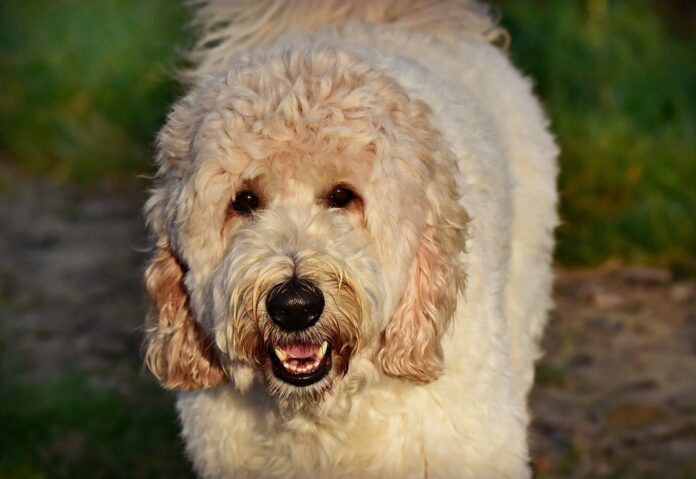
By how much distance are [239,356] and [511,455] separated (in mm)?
900

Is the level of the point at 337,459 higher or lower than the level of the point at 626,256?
higher

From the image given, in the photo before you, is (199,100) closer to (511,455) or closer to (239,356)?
(239,356)

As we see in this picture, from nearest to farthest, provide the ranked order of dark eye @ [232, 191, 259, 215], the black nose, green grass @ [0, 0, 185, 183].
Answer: the black nose
dark eye @ [232, 191, 259, 215]
green grass @ [0, 0, 185, 183]

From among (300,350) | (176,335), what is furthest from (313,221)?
(176,335)

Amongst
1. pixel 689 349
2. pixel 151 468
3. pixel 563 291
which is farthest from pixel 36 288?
pixel 689 349

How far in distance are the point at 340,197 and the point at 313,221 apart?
0.47 ft

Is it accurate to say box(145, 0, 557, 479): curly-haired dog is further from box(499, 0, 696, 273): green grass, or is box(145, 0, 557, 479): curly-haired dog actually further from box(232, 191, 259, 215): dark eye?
box(499, 0, 696, 273): green grass

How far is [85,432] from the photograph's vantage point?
6.29 meters

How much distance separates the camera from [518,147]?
5.21m

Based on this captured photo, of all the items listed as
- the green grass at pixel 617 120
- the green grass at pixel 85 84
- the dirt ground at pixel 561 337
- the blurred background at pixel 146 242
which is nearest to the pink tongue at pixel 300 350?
the blurred background at pixel 146 242

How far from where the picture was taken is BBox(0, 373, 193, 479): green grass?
590cm

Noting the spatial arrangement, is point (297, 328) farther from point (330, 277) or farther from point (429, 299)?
point (429, 299)

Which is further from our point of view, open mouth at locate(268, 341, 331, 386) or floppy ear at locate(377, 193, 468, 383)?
floppy ear at locate(377, 193, 468, 383)

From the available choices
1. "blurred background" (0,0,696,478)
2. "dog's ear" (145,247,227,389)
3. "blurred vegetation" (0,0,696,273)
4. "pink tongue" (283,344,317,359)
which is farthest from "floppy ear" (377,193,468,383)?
"blurred vegetation" (0,0,696,273)
